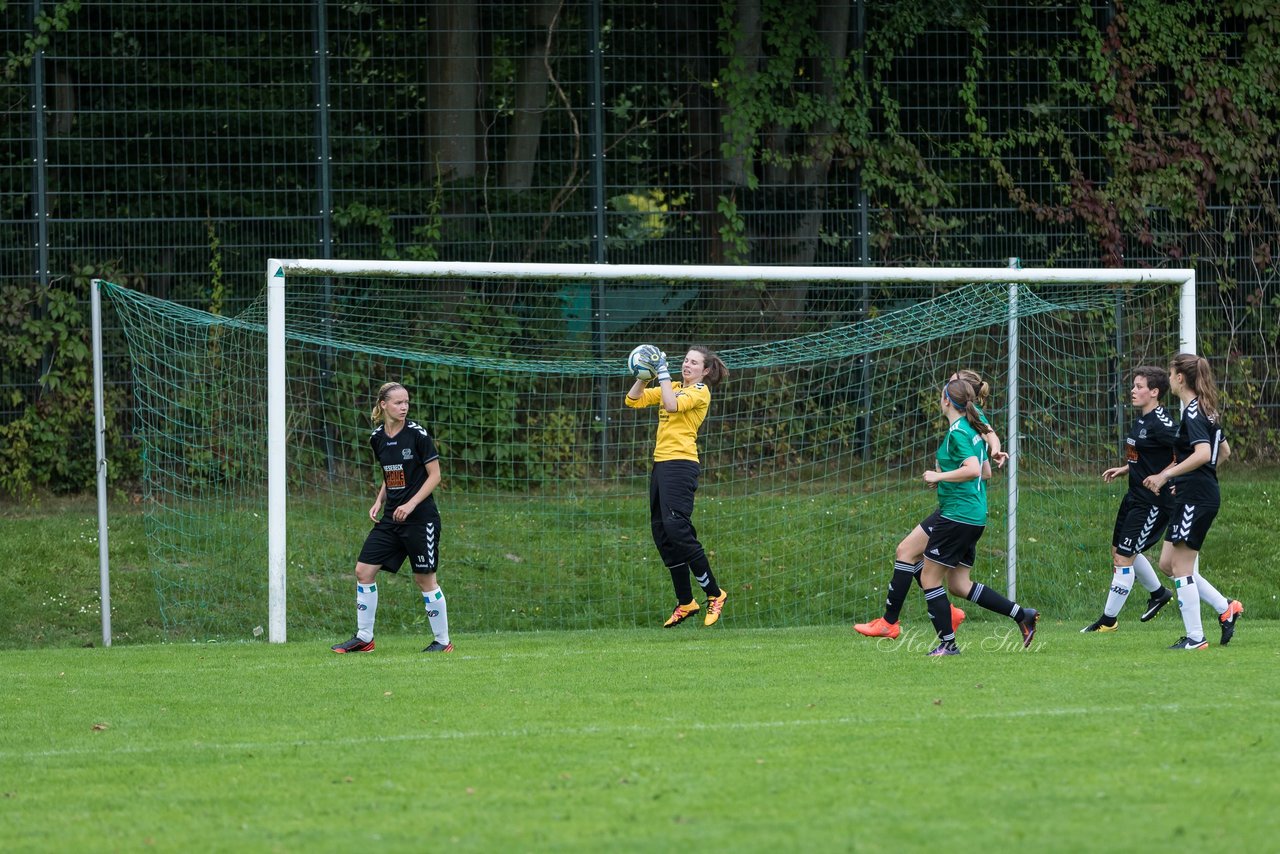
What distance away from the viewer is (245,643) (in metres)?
10.1

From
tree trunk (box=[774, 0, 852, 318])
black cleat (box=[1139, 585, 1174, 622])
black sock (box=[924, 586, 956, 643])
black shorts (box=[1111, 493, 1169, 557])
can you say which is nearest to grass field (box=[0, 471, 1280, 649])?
black cleat (box=[1139, 585, 1174, 622])

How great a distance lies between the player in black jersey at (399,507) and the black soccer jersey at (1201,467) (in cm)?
452

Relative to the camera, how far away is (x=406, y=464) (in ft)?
30.4

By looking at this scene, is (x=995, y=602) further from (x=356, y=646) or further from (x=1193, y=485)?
(x=356, y=646)

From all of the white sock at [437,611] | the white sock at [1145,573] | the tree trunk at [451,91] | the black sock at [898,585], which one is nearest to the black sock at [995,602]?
the black sock at [898,585]

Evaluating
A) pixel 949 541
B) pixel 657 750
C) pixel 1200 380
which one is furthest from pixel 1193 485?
pixel 657 750

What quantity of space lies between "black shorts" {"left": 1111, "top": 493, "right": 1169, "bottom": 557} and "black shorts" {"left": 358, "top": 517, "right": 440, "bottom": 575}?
15.0ft

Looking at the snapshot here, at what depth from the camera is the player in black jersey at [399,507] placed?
364 inches

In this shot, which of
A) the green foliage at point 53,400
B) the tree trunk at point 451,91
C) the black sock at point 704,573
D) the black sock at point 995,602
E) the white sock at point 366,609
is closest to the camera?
the black sock at point 995,602

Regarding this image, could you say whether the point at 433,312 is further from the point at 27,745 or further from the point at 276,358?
the point at 27,745

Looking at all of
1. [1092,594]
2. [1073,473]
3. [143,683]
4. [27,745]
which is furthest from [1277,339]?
[27,745]

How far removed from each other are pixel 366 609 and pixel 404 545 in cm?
48

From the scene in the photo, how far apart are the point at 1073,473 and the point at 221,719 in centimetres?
833

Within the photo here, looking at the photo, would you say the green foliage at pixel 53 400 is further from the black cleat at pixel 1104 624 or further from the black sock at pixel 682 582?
the black cleat at pixel 1104 624
